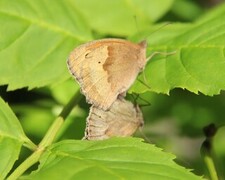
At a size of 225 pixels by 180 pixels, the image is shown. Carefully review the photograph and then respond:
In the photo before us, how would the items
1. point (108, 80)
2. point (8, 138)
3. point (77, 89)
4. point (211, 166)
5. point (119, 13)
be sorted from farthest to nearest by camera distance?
point (119, 13) → point (77, 89) → point (108, 80) → point (211, 166) → point (8, 138)

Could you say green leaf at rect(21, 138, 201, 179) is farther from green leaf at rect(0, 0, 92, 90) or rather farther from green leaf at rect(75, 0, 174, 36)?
green leaf at rect(75, 0, 174, 36)

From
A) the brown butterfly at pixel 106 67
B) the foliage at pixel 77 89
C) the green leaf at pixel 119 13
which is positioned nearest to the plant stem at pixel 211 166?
the foliage at pixel 77 89

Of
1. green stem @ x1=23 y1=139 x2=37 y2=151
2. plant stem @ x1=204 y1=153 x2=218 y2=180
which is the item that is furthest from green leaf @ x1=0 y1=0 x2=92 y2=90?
plant stem @ x1=204 y1=153 x2=218 y2=180

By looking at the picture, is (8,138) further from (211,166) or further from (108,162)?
(211,166)

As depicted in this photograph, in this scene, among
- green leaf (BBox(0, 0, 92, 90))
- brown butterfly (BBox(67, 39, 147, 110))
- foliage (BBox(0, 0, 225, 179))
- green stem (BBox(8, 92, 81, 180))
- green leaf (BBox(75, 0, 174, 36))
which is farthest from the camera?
green leaf (BBox(75, 0, 174, 36))

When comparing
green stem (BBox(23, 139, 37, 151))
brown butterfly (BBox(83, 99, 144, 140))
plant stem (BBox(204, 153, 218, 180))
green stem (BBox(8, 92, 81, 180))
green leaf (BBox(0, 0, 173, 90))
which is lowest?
plant stem (BBox(204, 153, 218, 180))

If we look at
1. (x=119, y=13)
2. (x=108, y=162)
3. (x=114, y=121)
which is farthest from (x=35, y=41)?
(x=108, y=162)

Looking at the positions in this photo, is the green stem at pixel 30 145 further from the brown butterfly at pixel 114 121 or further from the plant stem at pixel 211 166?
the plant stem at pixel 211 166
